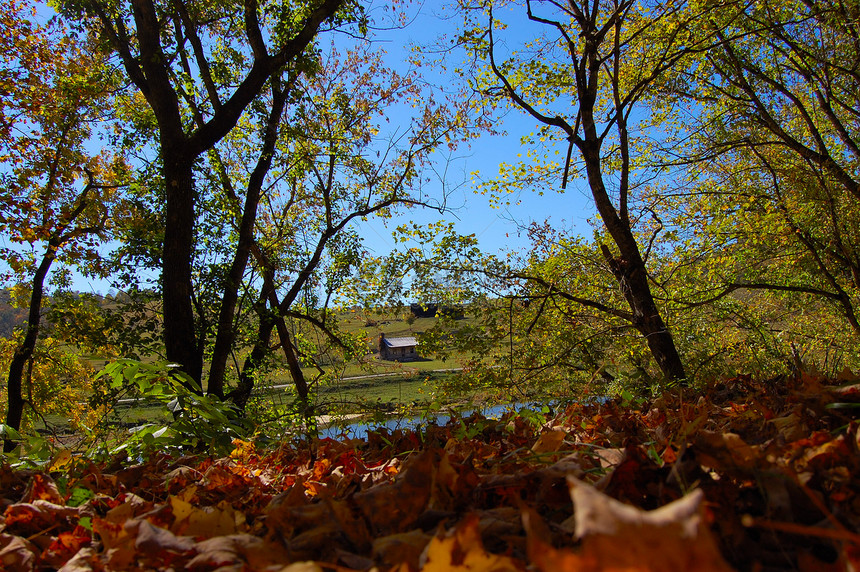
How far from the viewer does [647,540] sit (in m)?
0.42

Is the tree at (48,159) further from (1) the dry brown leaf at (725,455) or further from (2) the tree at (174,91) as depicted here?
(1) the dry brown leaf at (725,455)

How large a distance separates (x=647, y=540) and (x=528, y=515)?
0.56 feet

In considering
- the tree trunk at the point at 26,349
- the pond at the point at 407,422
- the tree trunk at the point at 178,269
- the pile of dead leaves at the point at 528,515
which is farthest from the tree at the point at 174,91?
the tree trunk at the point at 26,349

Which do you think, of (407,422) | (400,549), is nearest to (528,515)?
A: (400,549)

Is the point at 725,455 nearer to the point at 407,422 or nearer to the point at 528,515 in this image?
the point at 528,515

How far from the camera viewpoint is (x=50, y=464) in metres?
1.84

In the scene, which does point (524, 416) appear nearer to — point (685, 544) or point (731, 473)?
point (731, 473)

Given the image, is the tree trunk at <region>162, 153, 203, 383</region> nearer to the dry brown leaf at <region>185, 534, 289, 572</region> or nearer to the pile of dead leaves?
the pile of dead leaves

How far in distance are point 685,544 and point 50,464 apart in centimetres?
219

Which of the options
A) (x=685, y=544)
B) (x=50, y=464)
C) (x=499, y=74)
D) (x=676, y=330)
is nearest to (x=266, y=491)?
(x=50, y=464)

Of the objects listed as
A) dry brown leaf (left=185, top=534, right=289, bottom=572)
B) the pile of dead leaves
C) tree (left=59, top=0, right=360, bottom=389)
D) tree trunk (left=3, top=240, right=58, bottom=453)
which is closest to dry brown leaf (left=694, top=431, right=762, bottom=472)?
the pile of dead leaves

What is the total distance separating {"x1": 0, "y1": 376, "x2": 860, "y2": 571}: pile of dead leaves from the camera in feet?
1.47

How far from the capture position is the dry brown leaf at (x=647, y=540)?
40 cm

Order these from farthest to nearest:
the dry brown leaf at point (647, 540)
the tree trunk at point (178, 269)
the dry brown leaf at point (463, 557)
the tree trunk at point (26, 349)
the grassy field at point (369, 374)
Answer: the tree trunk at point (26, 349)
the grassy field at point (369, 374)
the tree trunk at point (178, 269)
the dry brown leaf at point (463, 557)
the dry brown leaf at point (647, 540)
